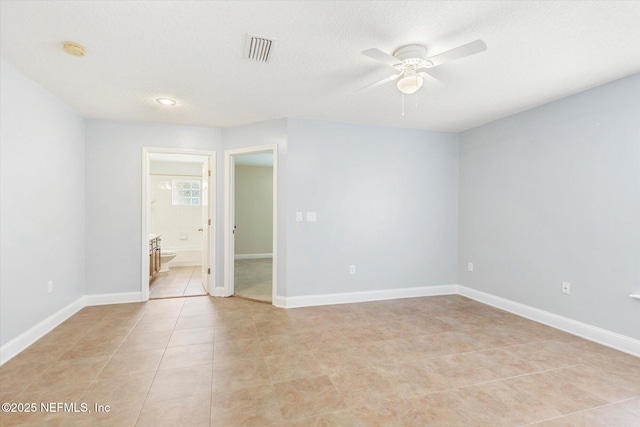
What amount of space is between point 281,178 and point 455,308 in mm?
2900

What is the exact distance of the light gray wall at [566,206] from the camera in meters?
2.67

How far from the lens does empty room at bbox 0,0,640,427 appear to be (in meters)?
1.88

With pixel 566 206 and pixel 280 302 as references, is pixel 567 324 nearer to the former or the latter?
pixel 566 206

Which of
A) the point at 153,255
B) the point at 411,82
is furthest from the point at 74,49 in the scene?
the point at 153,255

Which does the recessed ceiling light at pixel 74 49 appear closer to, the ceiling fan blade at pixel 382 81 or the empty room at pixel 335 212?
the empty room at pixel 335 212

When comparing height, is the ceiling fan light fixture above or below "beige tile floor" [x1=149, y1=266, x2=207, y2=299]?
above

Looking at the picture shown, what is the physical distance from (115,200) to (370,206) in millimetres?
3547

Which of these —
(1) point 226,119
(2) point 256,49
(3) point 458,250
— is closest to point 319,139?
(1) point 226,119

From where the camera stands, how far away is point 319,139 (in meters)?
3.95

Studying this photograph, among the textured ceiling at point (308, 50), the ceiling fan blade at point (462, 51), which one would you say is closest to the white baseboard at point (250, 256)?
the textured ceiling at point (308, 50)

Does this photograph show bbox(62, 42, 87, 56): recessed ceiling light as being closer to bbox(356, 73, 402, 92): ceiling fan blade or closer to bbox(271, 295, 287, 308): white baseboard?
bbox(356, 73, 402, 92): ceiling fan blade

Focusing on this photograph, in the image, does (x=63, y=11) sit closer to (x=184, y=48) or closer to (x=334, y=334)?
(x=184, y=48)

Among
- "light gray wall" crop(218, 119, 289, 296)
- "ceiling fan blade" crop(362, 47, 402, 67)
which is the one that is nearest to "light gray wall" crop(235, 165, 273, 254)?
"light gray wall" crop(218, 119, 289, 296)

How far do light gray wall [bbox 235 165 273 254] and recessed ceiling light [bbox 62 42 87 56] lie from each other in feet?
19.2
